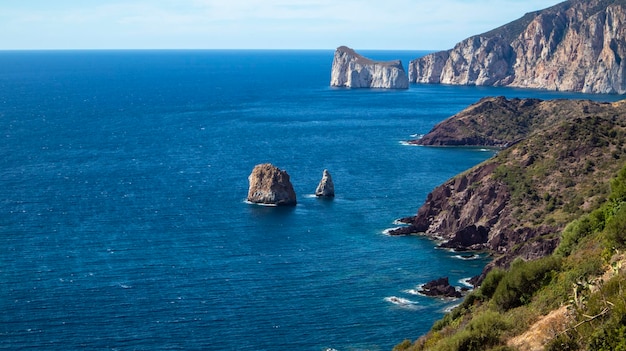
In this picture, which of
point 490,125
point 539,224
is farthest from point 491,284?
point 490,125

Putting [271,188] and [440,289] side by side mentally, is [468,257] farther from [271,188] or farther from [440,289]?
[271,188]

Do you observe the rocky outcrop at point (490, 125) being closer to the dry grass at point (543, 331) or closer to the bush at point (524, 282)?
the bush at point (524, 282)

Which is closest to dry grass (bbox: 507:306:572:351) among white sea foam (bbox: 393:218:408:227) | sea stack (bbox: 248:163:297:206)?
white sea foam (bbox: 393:218:408:227)

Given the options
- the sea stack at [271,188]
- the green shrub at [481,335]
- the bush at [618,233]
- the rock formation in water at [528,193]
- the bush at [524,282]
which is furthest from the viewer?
the sea stack at [271,188]

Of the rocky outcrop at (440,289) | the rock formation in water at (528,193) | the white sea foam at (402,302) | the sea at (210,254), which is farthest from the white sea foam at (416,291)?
the rock formation in water at (528,193)

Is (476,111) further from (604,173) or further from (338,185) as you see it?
(604,173)

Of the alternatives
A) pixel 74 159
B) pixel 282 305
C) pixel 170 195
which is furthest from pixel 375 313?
pixel 74 159

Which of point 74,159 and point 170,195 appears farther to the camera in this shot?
point 74,159
